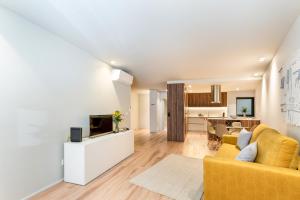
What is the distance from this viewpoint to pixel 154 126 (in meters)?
9.23

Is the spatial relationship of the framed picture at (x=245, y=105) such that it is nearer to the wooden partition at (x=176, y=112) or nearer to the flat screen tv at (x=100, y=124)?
the wooden partition at (x=176, y=112)

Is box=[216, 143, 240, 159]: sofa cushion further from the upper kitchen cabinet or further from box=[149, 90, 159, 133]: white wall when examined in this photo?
the upper kitchen cabinet

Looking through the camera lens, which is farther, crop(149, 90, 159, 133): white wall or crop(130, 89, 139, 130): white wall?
crop(130, 89, 139, 130): white wall

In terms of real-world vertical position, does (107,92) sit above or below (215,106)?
above

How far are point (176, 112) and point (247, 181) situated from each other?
5.00 m

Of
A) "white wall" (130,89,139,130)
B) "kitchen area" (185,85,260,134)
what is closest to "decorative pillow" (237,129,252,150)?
"kitchen area" (185,85,260,134)

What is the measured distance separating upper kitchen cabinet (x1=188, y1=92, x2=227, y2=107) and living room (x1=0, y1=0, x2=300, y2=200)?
4801 mm

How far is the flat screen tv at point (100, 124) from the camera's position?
365cm

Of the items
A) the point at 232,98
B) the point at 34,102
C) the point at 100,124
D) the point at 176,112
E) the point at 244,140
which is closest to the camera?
the point at 34,102

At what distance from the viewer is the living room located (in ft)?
6.70

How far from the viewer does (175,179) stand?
3.09 metres

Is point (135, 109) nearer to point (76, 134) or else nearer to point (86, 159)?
point (76, 134)

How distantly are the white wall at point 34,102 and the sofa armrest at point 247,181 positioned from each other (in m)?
2.44

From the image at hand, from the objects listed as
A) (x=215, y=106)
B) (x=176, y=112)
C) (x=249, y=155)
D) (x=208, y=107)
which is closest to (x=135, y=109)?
(x=176, y=112)
